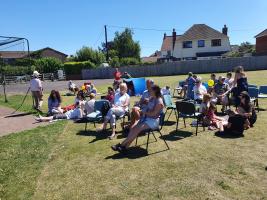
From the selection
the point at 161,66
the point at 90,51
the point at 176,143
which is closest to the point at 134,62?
the point at 90,51

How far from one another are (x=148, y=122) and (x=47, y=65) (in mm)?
47354

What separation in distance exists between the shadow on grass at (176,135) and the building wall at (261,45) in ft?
157

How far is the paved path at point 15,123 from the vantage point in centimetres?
1074

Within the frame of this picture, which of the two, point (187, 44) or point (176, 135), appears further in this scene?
point (187, 44)

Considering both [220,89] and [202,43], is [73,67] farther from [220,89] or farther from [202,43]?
[220,89]

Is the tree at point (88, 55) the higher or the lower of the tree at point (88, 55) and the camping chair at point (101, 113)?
the higher

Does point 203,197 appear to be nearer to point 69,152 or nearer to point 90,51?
point 69,152

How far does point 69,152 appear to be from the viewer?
7.68 m

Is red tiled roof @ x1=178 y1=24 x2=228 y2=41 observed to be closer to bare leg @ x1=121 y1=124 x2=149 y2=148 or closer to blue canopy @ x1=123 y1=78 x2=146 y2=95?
blue canopy @ x1=123 y1=78 x2=146 y2=95

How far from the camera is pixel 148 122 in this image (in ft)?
23.7

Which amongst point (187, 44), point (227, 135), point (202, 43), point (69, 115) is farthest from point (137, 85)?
point (187, 44)

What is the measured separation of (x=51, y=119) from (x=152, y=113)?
590cm

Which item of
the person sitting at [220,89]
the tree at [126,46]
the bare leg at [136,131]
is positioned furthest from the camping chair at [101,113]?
the tree at [126,46]

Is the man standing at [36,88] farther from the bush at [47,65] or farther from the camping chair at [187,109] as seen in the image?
the bush at [47,65]
